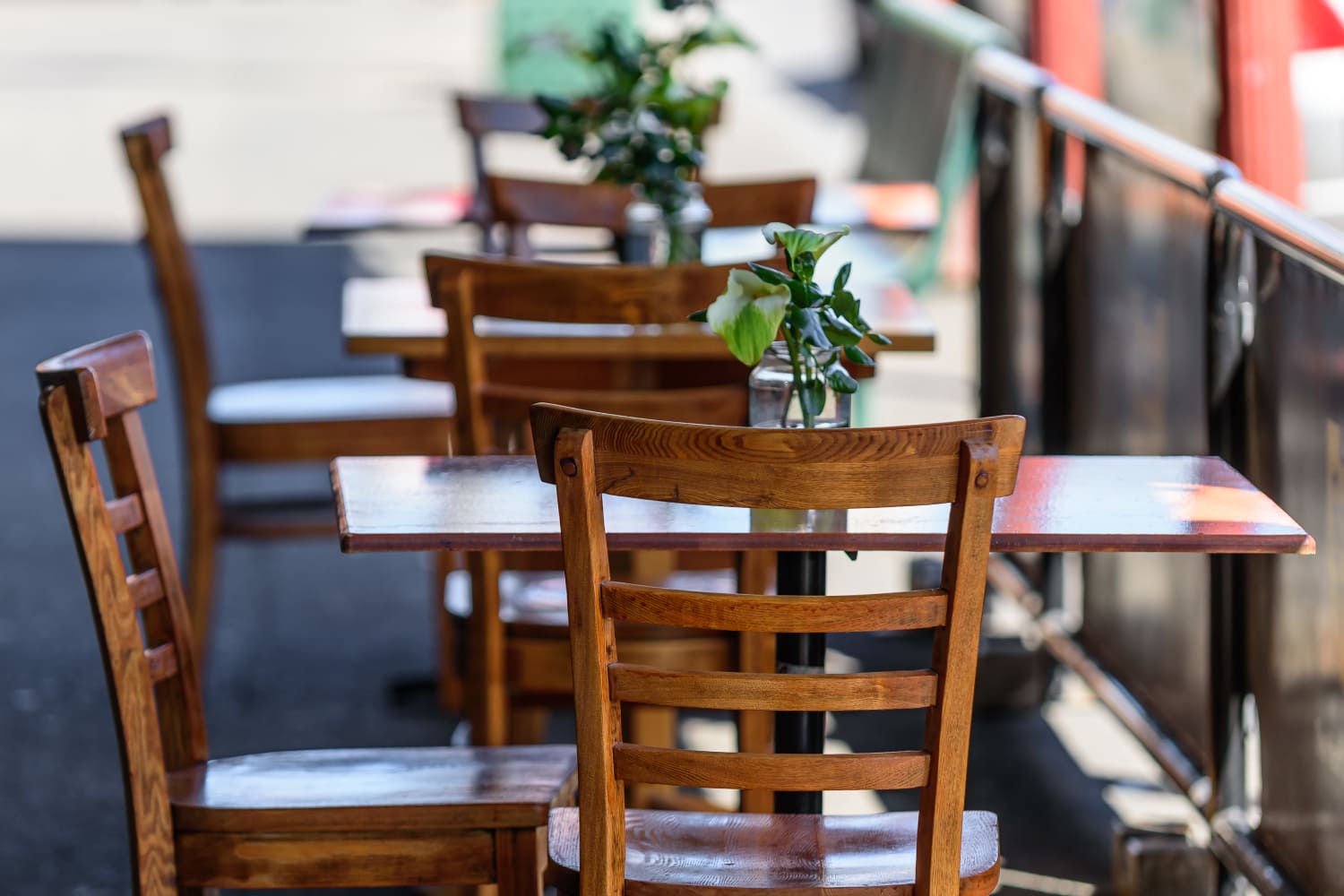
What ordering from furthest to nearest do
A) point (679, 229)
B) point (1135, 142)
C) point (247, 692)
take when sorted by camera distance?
point (247, 692), point (679, 229), point (1135, 142)

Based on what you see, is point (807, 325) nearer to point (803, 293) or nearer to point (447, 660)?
point (803, 293)

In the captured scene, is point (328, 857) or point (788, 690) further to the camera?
point (328, 857)

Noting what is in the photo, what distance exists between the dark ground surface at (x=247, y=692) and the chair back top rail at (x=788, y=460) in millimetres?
1671

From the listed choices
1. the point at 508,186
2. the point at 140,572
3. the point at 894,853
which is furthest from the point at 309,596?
the point at 894,853

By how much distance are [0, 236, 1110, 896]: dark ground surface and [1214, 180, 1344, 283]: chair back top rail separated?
1163mm

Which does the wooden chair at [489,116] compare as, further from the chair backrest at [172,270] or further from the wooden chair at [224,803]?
the wooden chair at [224,803]

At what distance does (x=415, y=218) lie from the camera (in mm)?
4375

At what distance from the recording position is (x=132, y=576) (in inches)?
85.7

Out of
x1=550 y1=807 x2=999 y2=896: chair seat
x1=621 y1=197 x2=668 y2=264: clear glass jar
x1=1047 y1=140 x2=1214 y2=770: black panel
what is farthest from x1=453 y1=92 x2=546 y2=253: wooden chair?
x1=550 y1=807 x2=999 y2=896: chair seat

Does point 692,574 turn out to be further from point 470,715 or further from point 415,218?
point 415,218

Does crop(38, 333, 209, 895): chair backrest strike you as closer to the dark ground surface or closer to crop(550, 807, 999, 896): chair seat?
crop(550, 807, 999, 896): chair seat

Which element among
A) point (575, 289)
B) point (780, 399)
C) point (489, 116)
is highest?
point (489, 116)

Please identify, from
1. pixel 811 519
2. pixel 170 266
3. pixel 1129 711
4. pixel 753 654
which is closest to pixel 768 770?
pixel 811 519

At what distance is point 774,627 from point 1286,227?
3.48 ft
